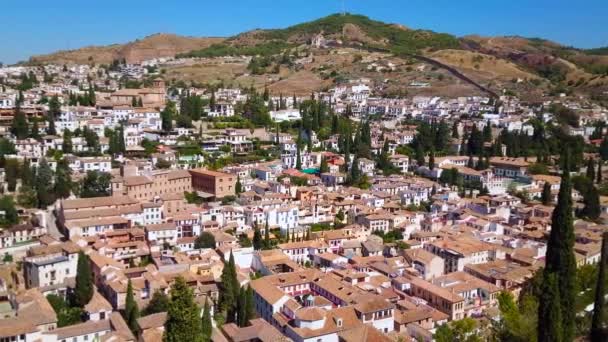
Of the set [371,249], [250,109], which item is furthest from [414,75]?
[371,249]

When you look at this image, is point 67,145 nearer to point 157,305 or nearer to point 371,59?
point 157,305

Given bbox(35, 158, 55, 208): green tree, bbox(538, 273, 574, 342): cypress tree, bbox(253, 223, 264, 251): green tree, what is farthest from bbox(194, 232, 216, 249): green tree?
bbox(538, 273, 574, 342): cypress tree

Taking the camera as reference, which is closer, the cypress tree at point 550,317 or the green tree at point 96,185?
the cypress tree at point 550,317

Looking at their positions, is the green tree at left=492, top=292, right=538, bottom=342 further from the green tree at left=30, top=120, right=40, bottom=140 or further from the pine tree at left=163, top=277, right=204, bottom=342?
the green tree at left=30, top=120, right=40, bottom=140

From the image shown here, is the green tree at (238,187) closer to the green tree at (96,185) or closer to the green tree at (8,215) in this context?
the green tree at (96,185)

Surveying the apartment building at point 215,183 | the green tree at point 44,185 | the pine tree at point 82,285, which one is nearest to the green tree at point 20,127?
the green tree at point 44,185

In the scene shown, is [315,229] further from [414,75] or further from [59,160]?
[414,75]

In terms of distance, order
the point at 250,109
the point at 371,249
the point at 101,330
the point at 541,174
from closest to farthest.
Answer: the point at 101,330, the point at 371,249, the point at 541,174, the point at 250,109
